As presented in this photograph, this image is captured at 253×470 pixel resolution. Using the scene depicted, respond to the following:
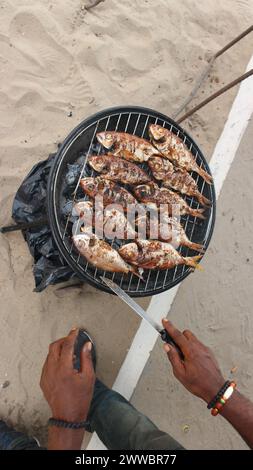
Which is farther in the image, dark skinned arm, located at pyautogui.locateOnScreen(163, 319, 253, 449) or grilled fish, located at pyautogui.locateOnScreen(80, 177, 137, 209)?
grilled fish, located at pyautogui.locateOnScreen(80, 177, 137, 209)

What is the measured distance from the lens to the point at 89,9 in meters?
3.79

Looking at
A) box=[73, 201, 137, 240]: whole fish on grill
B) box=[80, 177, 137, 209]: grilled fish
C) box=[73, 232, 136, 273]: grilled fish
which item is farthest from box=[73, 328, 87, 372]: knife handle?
box=[80, 177, 137, 209]: grilled fish

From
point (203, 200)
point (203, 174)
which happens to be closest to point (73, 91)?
point (203, 174)

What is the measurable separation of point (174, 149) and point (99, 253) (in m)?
0.92

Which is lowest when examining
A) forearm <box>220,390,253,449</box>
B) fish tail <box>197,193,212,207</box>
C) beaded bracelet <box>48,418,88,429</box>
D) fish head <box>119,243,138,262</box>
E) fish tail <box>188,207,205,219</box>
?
beaded bracelet <box>48,418,88,429</box>

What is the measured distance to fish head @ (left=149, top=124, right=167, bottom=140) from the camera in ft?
8.76

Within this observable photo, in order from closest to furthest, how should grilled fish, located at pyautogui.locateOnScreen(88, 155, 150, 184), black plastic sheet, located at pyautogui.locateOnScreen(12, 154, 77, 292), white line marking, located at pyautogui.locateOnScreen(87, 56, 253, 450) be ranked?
1. grilled fish, located at pyautogui.locateOnScreen(88, 155, 150, 184)
2. black plastic sheet, located at pyautogui.locateOnScreen(12, 154, 77, 292)
3. white line marking, located at pyautogui.locateOnScreen(87, 56, 253, 450)

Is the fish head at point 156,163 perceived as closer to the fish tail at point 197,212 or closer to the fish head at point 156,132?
the fish head at point 156,132

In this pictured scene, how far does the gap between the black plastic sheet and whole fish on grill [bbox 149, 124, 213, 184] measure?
829 millimetres

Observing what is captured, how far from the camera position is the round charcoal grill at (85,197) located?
2.36m

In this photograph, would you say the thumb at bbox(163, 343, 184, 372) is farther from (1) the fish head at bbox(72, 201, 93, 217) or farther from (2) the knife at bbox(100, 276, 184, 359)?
(1) the fish head at bbox(72, 201, 93, 217)

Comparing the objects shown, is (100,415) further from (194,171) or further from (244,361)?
(194,171)

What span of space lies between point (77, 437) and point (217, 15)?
173 inches

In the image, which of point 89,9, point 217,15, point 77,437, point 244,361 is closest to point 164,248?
point 77,437
